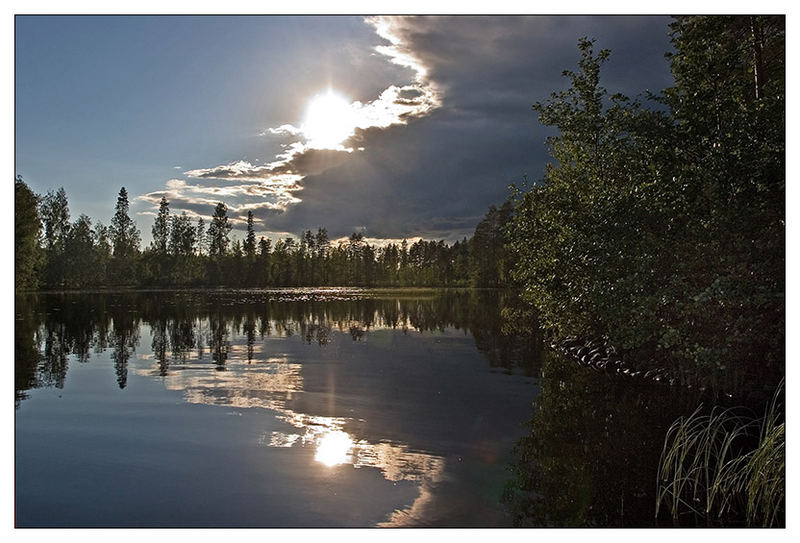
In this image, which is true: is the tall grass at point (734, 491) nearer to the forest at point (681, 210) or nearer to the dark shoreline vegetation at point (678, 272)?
the dark shoreline vegetation at point (678, 272)

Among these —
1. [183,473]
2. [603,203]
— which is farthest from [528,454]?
[603,203]

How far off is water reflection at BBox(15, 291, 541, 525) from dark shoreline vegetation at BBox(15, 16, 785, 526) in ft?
6.58

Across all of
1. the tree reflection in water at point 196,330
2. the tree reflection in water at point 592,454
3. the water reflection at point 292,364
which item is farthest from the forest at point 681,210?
the tree reflection in water at point 196,330

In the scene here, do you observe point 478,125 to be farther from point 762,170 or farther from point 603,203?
point 762,170

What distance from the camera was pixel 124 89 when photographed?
1210cm

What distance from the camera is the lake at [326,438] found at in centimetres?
780

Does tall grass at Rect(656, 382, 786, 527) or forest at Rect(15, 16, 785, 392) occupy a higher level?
forest at Rect(15, 16, 785, 392)

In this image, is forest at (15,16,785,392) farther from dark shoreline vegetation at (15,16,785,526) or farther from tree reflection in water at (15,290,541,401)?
tree reflection in water at (15,290,541,401)

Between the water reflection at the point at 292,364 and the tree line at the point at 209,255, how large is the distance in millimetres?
3213

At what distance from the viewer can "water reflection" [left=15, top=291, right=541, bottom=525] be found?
399 inches

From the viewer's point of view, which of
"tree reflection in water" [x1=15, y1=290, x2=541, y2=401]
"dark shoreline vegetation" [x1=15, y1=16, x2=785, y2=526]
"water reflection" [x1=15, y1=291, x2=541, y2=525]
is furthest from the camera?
"tree reflection in water" [x1=15, y1=290, x2=541, y2=401]

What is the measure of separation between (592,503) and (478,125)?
10.6 meters

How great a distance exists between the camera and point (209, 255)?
196 feet

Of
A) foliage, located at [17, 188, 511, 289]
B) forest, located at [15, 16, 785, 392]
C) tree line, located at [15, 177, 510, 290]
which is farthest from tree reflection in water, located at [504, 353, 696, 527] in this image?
tree line, located at [15, 177, 510, 290]
